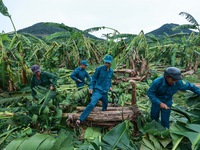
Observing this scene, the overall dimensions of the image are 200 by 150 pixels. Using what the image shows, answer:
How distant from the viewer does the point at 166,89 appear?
13.3 feet

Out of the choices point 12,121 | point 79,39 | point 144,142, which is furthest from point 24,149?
point 79,39

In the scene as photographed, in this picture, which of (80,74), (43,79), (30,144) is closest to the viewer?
(30,144)

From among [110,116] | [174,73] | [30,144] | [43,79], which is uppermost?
[174,73]

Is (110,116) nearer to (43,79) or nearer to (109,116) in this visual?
(109,116)

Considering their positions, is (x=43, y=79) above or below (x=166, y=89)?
above

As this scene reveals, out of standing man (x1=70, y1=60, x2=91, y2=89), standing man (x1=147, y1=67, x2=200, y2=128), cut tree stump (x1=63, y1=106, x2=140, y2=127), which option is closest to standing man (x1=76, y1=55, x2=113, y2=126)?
cut tree stump (x1=63, y1=106, x2=140, y2=127)

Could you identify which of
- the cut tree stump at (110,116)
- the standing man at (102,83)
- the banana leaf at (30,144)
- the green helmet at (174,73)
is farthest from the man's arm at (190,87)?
→ the banana leaf at (30,144)

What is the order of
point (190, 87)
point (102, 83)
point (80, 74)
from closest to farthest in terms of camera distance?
point (190, 87) → point (102, 83) → point (80, 74)

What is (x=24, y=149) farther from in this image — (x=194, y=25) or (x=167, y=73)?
(x=194, y=25)

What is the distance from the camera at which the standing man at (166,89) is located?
3716 millimetres

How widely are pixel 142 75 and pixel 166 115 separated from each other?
494 centimetres

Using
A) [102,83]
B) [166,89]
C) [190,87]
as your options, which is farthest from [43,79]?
[190,87]

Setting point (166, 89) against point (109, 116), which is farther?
point (109, 116)

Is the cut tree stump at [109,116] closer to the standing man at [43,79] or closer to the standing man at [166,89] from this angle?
the standing man at [166,89]
